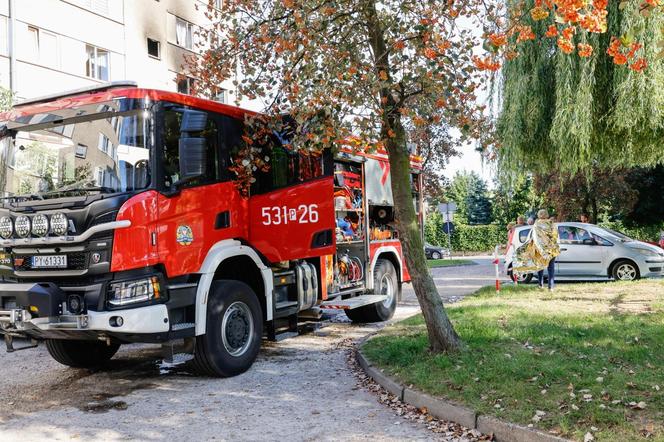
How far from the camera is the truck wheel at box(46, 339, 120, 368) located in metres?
7.42

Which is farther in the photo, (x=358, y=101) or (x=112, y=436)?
(x=358, y=101)

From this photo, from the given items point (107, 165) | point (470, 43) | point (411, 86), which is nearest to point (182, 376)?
point (107, 165)

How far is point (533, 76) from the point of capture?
38.8 ft

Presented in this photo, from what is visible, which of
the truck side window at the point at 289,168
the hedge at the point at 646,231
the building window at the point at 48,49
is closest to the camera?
the truck side window at the point at 289,168

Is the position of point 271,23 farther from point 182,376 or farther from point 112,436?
point 112,436

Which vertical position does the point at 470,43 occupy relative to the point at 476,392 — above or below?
above

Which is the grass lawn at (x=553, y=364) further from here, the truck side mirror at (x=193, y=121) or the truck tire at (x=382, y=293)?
the truck side mirror at (x=193, y=121)

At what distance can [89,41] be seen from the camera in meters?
22.3

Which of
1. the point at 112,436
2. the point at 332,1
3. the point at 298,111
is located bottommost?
the point at 112,436

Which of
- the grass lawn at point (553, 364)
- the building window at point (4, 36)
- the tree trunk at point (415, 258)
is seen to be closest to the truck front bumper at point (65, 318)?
the grass lawn at point (553, 364)

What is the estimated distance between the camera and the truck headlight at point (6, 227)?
6.40 m

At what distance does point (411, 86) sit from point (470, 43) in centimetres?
79

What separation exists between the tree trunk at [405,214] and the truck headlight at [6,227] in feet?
13.4

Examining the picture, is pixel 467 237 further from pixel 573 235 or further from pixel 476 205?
pixel 573 235
